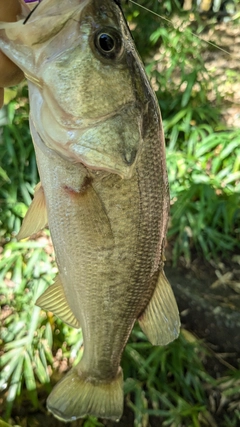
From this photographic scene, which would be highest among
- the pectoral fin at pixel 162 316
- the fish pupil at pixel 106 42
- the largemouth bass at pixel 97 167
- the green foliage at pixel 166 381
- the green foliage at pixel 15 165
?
the fish pupil at pixel 106 42

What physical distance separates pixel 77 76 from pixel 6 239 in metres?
1.80

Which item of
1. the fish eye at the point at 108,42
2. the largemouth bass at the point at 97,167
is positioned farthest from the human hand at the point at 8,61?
the fish eye at the point at 108,42

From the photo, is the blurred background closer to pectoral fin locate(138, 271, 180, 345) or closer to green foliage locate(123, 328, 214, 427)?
green foliage locate(123, 328, 214, 427)

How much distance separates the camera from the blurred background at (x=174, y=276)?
2215mm

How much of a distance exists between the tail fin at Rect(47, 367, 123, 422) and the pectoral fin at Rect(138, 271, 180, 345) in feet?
1.01

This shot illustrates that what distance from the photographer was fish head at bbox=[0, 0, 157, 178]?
884 millimetres

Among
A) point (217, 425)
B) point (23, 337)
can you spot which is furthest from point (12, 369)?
point (217, 425)

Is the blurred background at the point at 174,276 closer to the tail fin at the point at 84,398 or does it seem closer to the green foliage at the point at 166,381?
the green foliage at the point at 166,381

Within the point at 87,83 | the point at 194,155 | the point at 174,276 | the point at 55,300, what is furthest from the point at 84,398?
the point at 194,155

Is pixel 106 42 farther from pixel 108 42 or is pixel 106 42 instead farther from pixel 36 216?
pixel 36 216

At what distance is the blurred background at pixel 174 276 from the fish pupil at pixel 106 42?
89cm

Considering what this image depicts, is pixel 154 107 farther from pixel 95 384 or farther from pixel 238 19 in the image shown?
pixel 238 19

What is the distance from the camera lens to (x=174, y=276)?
2906 mm

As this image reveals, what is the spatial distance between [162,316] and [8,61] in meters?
0.84
